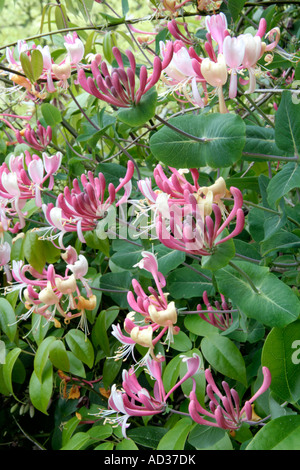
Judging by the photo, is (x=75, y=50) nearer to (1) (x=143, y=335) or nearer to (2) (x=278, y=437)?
(1) (x=143, y=335)

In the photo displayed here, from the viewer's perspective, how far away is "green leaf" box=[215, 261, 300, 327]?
603 mm

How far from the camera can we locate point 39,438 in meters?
1.33

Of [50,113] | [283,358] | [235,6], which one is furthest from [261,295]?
[50,113]

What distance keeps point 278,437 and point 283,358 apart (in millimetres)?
104

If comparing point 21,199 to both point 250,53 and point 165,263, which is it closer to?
point 165,263

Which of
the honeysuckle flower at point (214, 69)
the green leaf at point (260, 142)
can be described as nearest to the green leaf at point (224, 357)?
the green leaf at point (260, 142)

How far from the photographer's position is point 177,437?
2.40 ft

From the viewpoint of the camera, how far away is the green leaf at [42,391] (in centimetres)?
92

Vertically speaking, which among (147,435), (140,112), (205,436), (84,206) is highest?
(140,112)

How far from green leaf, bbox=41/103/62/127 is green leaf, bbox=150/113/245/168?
1.48 ft

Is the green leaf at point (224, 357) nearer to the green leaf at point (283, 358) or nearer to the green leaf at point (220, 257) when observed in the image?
the green leaf at point (283, 358)

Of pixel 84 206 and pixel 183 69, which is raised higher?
pixel 183 69

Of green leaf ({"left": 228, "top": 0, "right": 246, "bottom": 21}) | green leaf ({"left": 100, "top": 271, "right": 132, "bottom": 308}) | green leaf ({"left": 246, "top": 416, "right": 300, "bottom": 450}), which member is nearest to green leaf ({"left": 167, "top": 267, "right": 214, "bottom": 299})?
green leaf ({"left": 100, "top": 271, "right": 132, "bottom": 308})
